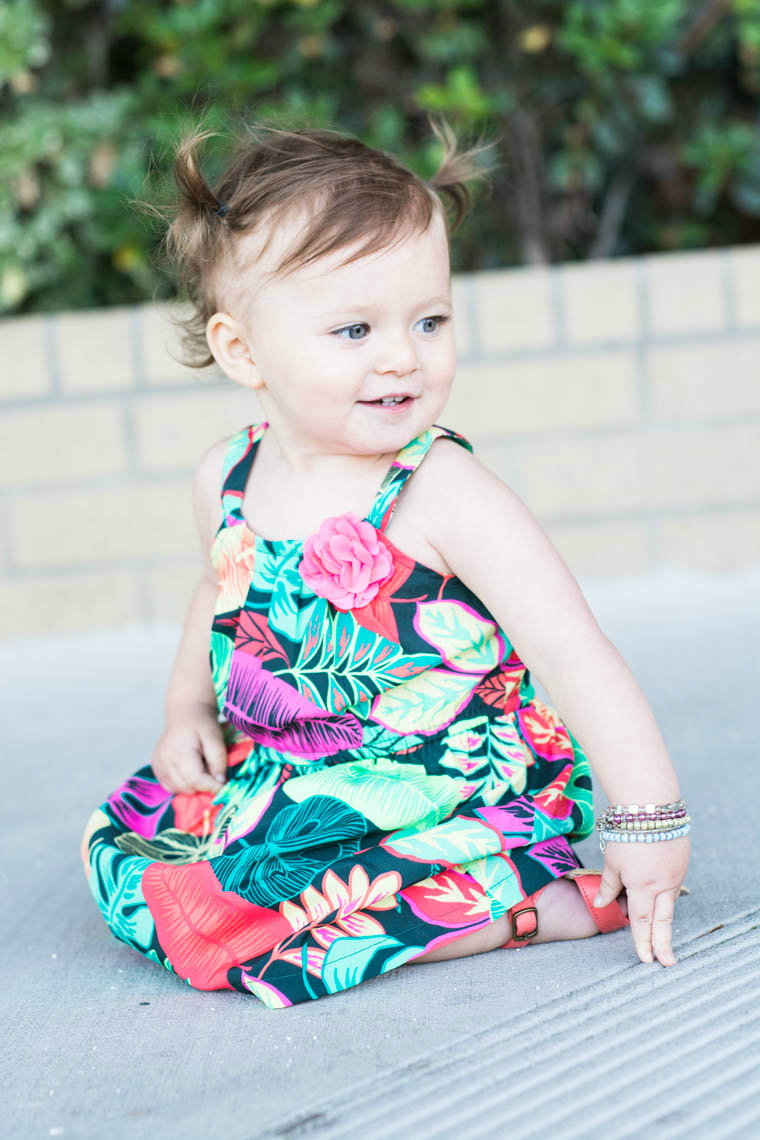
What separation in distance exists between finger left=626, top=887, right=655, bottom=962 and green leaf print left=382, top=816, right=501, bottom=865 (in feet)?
0.53

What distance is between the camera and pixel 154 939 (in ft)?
4.11

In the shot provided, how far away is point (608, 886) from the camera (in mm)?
1169

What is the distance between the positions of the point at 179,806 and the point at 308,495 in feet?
1.31

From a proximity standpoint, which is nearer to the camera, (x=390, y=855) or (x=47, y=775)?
(x=390, y=855)

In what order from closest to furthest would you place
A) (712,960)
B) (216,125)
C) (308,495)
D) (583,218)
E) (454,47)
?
1. (712,960)
2. (308,495)
3. (216,125)
4. (454,47)
5. (583,218)

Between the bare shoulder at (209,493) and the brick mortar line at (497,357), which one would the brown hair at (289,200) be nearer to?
the bare shoulder at (209,493)

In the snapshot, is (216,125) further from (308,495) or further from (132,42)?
(308,495)

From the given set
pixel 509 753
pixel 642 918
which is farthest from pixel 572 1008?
pixel 509 753

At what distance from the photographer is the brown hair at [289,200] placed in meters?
1.23

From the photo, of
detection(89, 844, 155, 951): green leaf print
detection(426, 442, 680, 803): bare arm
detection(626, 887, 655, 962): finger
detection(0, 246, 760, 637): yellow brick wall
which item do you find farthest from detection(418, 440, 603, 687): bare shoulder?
detection(0, 246, 760, 637): yellow brick wall

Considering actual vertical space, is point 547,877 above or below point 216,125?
below

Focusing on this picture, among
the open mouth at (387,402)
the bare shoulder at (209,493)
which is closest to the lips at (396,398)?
the open mouth at (387,402)

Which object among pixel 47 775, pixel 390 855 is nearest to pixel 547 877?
pixel 390 855

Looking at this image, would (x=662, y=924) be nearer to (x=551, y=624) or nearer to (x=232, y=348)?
(x=551, y=624)
